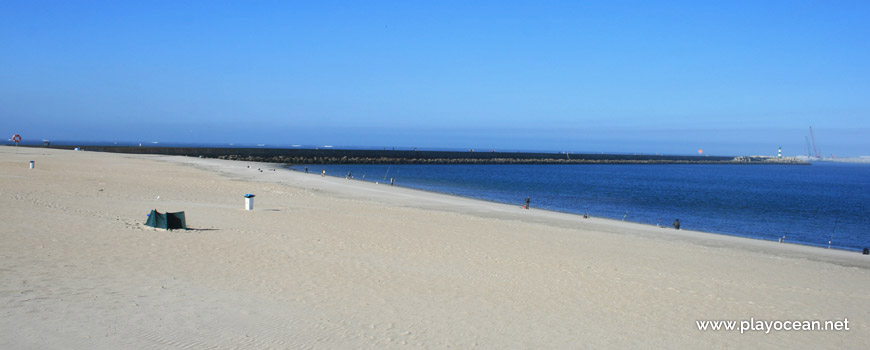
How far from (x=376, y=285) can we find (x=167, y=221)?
560 centimetres

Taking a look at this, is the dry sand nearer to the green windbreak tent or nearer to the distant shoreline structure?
the green windbreak tent

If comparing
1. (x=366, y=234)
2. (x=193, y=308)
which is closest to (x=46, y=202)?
(x=366, y=234)

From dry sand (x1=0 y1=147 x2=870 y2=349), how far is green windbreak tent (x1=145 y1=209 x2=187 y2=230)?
30 centimetres

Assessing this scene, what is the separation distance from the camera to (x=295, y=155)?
7662 centimetres

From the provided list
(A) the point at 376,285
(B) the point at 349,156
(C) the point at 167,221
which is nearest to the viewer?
(A) the point at 376,285

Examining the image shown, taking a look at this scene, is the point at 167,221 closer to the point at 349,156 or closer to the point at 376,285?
the point at 376,285

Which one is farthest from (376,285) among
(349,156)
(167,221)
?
(349,156)

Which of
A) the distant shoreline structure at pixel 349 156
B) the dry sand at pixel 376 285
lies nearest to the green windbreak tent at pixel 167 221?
the dry sand at pixel 376 285

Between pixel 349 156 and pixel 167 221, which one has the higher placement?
pixel 167 221

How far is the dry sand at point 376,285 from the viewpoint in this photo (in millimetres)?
6109

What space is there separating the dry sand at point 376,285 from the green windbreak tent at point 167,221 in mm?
303

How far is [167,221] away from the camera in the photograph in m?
11.7

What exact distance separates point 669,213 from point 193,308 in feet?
86.0

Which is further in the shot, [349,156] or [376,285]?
[349,156]
